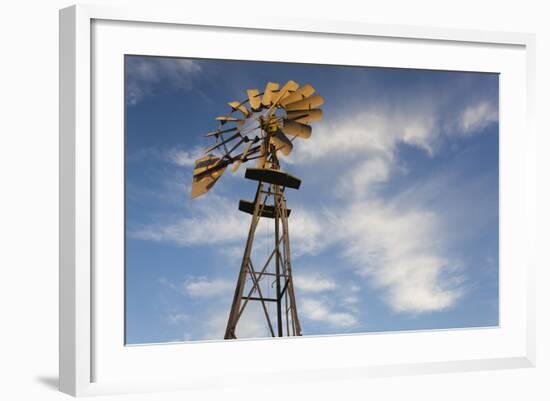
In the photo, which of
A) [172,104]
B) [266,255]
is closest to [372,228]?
[266,255]

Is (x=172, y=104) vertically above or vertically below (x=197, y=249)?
above

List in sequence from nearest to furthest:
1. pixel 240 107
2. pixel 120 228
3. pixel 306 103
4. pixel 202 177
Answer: pixel 120 228 → pixel 202 177 → pixel 240 107 → pixel 306 103

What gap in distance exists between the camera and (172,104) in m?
5.26

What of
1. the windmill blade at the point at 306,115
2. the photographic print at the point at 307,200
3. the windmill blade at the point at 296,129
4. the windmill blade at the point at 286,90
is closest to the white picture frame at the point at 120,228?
the photographic print at the point at 307,200

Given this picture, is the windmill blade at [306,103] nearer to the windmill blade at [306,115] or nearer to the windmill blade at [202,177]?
the windmill blade at [306,115]

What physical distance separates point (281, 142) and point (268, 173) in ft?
0.83

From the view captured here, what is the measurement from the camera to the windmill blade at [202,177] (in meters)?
5.27

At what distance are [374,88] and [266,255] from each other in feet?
4.80

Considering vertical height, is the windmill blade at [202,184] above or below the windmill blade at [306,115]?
below

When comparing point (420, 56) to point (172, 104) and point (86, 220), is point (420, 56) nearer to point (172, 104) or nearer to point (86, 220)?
point (172, 104)

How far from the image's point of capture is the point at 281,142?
18.2 ft

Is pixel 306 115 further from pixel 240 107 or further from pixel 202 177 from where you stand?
pixel 202 177

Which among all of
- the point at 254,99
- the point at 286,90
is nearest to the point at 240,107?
the point at 254,99

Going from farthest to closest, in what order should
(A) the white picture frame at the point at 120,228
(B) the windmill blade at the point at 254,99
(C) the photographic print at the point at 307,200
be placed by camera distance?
(B) the windmill blade at the point at 254,99
(C) the photographic print at the point at 307,200
(A) the white picture frame at the point at 120,228
